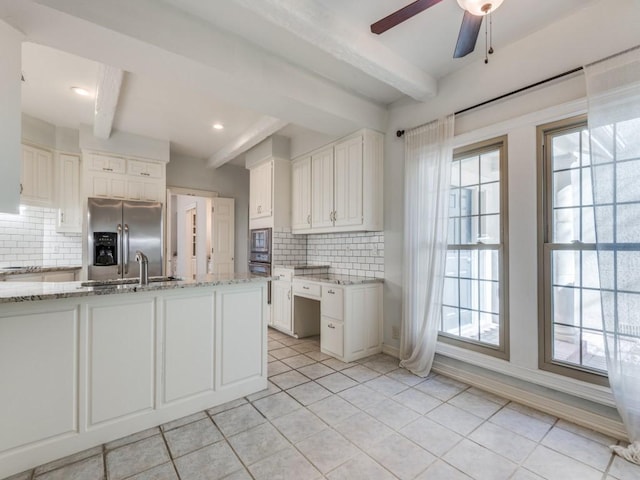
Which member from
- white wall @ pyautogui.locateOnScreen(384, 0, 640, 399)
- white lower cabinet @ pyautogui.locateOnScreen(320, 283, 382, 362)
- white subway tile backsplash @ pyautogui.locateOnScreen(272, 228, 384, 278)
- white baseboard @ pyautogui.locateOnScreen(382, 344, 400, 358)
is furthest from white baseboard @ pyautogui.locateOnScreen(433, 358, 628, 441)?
white subway tile backsplash @ pyautogui.locateOnScreen(272, 228, 384, 278)

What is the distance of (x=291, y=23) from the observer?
2.04 metres

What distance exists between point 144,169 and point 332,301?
349 cm

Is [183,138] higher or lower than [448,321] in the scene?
higher

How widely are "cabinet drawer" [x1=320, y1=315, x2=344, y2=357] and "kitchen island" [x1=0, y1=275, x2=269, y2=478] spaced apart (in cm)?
109

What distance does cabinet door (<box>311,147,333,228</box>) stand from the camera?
4.00 m

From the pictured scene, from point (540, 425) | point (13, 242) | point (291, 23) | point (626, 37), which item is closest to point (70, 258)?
point (13, 242)

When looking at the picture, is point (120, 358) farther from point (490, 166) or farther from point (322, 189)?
point (490, 166)

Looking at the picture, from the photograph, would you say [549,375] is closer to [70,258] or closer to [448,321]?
[448,321]

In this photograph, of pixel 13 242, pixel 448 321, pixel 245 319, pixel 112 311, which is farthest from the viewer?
pixel 13 242

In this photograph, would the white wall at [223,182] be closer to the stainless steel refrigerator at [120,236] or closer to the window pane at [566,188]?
the stainless steel refrigerator at [120,236]

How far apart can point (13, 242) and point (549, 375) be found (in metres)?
6.14

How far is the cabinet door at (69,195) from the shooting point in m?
4.27

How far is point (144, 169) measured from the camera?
15.1 ft

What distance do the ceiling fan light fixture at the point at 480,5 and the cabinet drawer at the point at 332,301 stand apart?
2.56 meters
